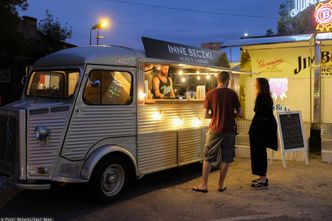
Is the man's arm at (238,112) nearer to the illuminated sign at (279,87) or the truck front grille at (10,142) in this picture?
the truck front grille at (10,142)

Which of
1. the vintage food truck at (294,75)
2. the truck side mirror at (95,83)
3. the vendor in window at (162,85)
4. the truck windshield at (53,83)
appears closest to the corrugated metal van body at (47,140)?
the truck windshield at (53,83)

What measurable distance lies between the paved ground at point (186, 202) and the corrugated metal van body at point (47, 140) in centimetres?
68

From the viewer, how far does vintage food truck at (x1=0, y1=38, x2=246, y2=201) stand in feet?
17.0

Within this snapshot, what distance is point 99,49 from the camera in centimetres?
594

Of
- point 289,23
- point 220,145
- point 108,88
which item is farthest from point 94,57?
point 289,23

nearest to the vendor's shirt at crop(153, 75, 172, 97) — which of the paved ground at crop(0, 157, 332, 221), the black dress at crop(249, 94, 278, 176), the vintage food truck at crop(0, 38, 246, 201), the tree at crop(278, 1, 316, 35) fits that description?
the vintage food truck at crop(0, 38, 246, 201)

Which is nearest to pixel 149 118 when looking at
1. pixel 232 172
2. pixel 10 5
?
pixel 232 172

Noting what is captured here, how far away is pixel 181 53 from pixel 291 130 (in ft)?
10.2

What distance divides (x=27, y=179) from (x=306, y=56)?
917 cm

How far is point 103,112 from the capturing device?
18.7ft

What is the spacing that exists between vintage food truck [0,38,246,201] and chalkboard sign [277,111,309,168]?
7.79 ft

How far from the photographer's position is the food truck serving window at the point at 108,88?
5621 millimetres

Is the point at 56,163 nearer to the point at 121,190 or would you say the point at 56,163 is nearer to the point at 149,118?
the point at 121,190

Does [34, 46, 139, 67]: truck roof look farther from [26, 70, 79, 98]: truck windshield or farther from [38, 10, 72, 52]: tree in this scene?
[38, 10, 72, 52]: tree
